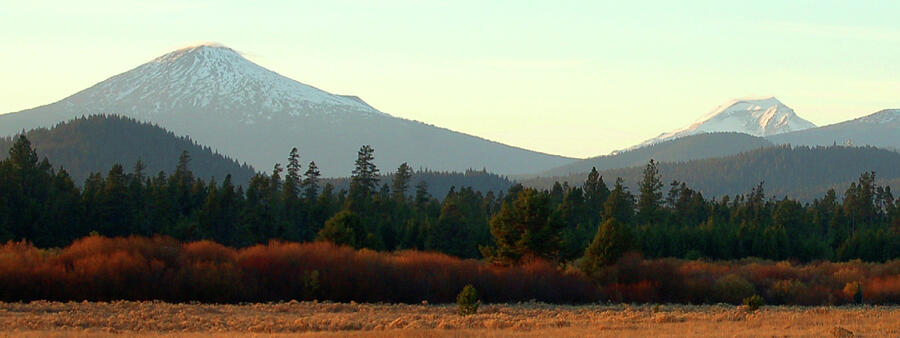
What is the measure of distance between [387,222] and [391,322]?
6255cm

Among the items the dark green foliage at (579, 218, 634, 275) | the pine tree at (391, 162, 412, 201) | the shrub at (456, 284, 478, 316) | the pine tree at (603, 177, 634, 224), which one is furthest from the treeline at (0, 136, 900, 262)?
the shrub at (456, 284, 478, 316)

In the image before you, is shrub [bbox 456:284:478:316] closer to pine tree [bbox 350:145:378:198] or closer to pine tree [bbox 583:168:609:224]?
pine tree [bbox 350:145:378:198]

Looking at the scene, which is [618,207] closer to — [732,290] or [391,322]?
[732,290]

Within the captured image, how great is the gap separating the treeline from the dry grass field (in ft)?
64.6

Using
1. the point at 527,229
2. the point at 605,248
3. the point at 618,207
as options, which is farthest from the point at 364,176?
the point at 605,248

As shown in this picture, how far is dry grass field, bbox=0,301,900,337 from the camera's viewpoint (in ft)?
109

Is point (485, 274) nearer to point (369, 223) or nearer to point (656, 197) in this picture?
point (369, 223)

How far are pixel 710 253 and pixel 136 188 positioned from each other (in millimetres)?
55144

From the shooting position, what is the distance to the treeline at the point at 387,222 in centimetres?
6738

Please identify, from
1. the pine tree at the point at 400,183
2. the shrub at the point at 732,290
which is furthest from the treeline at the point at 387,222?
the pine tree at the point at 400,183

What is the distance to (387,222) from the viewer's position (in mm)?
100125

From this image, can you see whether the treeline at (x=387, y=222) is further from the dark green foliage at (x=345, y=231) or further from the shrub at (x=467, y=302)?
the shrub at (x=467, y=302)

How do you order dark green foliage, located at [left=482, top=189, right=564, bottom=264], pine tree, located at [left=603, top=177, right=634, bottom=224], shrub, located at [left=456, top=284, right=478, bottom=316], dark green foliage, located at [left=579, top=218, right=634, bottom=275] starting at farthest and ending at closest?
pine tree, located at [left=603, top=177, right=634, bottom=224], dark green foliage, located at [left=482, top=189, right=564, bottom=264], dark green foliage, located at [left=579, top=218, right=634, bottom=275], shrub, located at [left=456, top=284, right=478, bottom=316]

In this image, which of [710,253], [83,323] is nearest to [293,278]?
[83,323]
